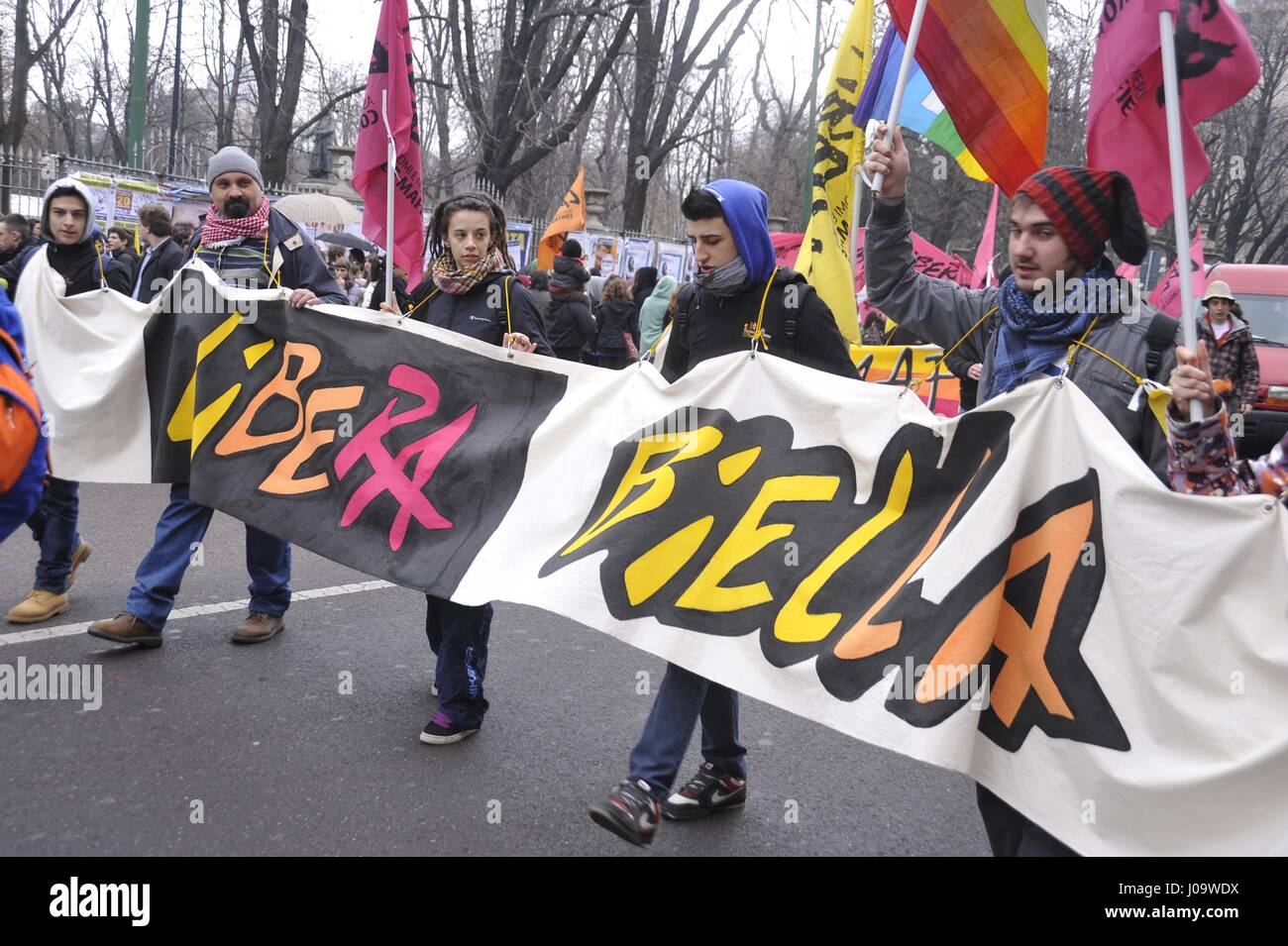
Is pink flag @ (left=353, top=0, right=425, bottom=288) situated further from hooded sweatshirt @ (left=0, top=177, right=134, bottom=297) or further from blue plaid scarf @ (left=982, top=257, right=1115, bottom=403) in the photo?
blue plaid scarf @ (left=982, top=257, right=1115, bottom=403)

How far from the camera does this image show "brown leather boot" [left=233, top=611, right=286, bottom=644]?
5059 mm

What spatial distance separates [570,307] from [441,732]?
27.3 ft

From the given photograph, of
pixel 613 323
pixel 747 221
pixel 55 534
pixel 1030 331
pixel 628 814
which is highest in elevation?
pixel 747 221

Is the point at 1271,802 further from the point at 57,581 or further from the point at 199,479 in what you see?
the point at 57,581

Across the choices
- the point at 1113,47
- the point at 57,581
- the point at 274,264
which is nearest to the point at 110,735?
the point at 57,581

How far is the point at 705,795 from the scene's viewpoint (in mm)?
3766

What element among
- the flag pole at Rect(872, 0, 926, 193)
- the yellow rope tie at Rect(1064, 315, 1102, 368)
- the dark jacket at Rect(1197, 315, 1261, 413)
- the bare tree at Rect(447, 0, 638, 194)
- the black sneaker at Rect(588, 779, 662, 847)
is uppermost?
the bare tree at Rect(447, 0, 638, 194)

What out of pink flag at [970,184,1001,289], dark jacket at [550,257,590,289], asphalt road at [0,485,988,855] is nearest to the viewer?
Answer: asphalt road at [0,485,988,855]

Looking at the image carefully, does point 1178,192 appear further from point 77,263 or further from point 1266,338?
point 1266,338

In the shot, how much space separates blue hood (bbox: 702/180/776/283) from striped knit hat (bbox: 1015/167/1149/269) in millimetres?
1041

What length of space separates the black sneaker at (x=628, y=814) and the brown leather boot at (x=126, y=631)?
263 cm

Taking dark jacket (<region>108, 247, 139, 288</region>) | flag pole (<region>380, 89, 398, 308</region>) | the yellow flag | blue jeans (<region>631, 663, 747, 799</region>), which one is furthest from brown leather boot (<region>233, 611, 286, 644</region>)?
dark jacket (<region>108, 247, 139, 288</region>)

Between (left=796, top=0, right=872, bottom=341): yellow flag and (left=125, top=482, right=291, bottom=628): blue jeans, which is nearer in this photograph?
(left=125, top=482, right=291, bottom=628): blue jeans

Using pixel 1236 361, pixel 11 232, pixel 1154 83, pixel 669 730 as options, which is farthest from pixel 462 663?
pixel 1236 361
